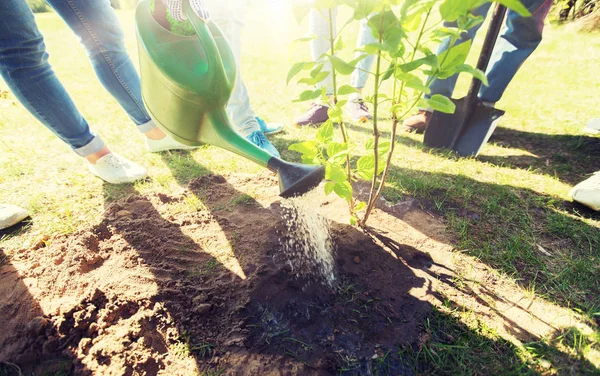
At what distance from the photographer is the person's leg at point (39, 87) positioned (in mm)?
1451

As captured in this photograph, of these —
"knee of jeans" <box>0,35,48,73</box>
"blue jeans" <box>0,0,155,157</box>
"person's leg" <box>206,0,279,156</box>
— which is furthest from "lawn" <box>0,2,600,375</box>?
"knee of jeans" <box>0,35,48,73</box>

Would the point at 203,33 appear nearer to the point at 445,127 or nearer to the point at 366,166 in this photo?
the point at 366,166

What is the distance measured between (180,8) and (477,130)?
7.31 feet

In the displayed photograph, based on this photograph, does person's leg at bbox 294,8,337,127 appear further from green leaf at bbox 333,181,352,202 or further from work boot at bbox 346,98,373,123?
green leaf at bbox 333,181,352,202

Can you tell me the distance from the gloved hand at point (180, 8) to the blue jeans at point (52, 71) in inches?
33.1

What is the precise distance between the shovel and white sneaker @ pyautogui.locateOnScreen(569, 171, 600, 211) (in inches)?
26.8

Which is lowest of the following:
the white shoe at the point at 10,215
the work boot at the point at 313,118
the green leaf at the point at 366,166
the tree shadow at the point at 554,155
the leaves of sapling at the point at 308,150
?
the white shoe at the point at 10,215

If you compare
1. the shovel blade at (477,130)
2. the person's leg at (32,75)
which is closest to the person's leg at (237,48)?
the person's leg at (32,75)

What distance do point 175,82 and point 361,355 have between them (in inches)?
50.8

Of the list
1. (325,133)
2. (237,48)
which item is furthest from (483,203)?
(237,48)

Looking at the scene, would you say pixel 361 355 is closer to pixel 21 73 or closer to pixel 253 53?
pixel 21 73

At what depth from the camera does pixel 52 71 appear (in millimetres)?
1729

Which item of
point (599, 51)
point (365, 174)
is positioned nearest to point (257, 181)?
point (365, 174)

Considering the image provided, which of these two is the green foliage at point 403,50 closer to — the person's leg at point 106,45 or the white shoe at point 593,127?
the person's leg at point 106,45
